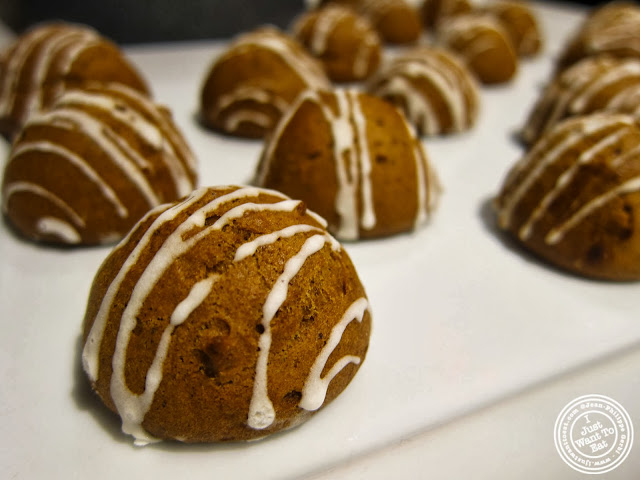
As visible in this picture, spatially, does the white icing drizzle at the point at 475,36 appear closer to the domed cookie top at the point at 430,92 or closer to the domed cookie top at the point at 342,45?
the domed cookie top at the point at 342,45

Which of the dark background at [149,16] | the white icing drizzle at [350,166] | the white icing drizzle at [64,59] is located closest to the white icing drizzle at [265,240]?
the white icing drizzle at [350,166]

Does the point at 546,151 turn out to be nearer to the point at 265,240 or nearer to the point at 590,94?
the point at 590,94

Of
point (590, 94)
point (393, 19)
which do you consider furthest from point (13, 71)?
point (393, 19)

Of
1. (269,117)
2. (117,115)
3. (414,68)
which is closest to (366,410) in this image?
(117,115)

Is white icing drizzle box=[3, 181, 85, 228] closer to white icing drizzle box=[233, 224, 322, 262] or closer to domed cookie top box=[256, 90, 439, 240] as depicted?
domed cookie top box=[256, 90, 439, 240]

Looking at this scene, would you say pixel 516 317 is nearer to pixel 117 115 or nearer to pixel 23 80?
pixel 117 115

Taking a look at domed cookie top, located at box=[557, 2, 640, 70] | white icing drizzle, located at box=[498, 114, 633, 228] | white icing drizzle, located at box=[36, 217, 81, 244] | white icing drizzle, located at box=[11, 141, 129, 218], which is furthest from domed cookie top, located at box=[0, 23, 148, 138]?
domed cookie top, located at box=[557, 2, 640, 70]
